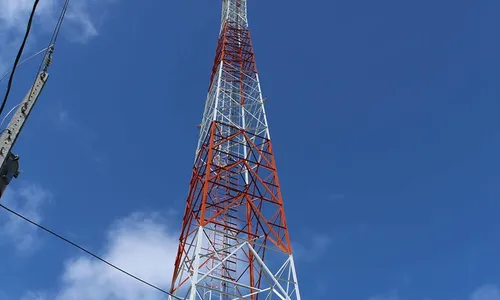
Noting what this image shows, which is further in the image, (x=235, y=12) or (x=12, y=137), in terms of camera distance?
(x=235, y=12)

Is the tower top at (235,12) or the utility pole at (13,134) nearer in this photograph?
the utility pole at (13,134)

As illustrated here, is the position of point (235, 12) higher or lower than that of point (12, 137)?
higher

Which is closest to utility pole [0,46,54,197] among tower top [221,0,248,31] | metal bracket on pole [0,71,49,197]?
metal bracket on pole [0,71,49,197]

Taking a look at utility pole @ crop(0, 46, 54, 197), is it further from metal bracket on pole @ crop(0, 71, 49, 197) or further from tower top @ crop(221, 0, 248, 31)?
tower top @ crop(221, 0, 248, 31)

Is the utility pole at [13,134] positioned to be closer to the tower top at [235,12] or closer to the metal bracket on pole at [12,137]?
the metal bracket on pole at [12,137]

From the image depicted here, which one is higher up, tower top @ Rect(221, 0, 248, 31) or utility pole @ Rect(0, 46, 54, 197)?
tower top @ Rect(221, 0, 248, 31)

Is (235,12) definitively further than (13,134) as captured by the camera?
Yes

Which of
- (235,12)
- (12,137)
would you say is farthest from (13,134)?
(235,12)

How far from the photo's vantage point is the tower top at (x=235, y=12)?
99.8 ft

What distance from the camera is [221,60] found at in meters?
26.0

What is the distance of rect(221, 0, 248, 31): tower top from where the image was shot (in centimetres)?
3042

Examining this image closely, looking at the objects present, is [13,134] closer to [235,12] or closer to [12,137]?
[12,137]

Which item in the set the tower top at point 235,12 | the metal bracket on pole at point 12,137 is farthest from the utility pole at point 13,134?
the tower top at point 235,12

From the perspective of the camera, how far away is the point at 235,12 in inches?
1228
